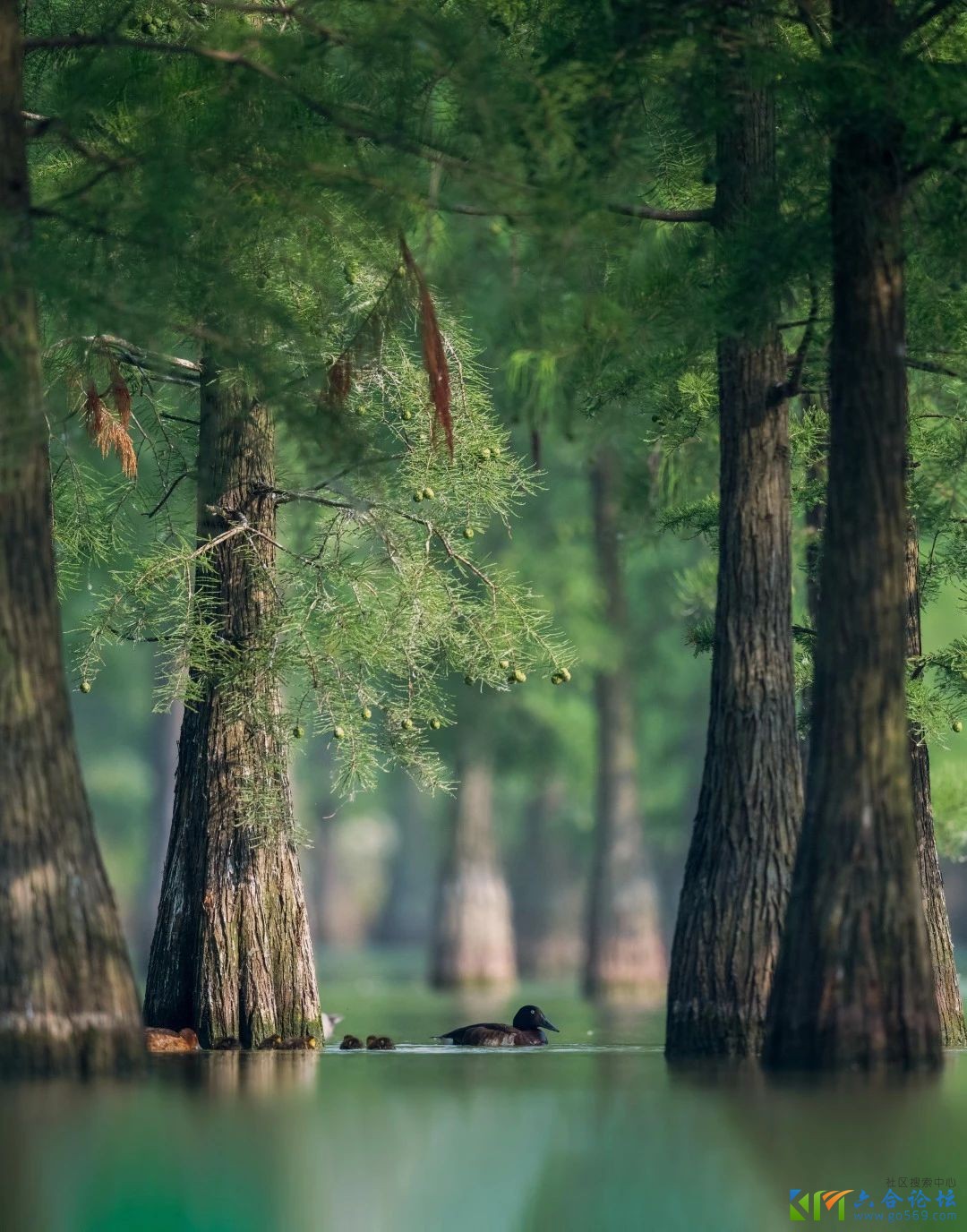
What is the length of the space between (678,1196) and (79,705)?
152 feet

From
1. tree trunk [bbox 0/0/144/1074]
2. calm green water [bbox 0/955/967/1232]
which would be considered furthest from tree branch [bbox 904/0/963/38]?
calm green water [bbox 0/955/967/1232]

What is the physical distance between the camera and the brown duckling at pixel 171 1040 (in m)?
14.8

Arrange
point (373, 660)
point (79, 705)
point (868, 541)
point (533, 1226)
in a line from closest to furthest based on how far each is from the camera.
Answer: point (533, 1226)
point (868, 541)
point (373, 660)
point (79, 705)

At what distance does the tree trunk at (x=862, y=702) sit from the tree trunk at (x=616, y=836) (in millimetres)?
22227

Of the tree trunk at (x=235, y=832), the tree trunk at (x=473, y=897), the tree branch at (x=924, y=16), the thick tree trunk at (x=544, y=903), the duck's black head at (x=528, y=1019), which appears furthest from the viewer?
the thick tree trunk at (x=544, y=903)

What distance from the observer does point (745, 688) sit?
14391mm

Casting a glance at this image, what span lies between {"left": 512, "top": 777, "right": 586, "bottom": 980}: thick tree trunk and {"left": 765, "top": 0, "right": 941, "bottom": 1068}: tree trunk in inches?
1379

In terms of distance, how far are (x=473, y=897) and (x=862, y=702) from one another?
2692 centimetres

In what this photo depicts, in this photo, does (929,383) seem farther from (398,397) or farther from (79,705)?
(79,705)

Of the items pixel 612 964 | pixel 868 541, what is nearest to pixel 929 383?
pixel 868 541

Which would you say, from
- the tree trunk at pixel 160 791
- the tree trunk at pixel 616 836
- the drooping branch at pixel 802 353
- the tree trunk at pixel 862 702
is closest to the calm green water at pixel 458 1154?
the tree trunk at pixel 862 702

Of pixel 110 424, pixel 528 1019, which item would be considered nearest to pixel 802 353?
pixel 110 424

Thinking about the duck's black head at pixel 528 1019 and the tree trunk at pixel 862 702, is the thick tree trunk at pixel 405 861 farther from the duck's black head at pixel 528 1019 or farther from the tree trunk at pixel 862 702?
the tree trunk at pixel 862 702

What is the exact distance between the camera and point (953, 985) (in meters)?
16.5
